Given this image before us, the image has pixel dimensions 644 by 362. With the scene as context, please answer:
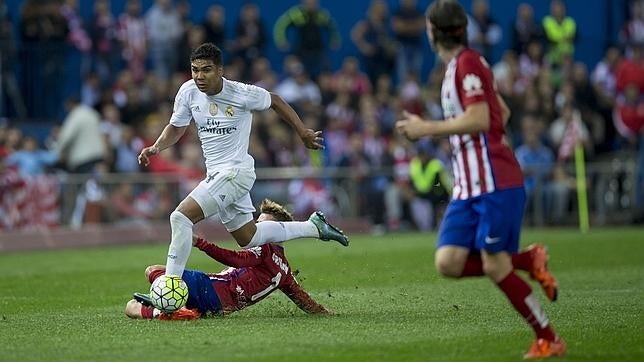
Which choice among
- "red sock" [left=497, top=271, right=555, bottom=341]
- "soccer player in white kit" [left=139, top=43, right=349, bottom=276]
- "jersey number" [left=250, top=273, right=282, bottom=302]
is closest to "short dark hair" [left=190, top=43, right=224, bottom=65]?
"soccer player in white kit" [left=139, top=43, right=349, bottom=276]

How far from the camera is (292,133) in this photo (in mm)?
27156

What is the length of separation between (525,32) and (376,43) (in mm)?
3429

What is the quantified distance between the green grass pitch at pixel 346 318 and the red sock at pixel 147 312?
15cm

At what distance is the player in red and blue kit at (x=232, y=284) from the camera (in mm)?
11141

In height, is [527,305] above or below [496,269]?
below

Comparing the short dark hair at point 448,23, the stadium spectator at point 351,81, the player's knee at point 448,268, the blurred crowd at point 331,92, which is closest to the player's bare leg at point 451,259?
the player's knee at point 448,268

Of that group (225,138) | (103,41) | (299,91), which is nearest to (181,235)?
(225,138)

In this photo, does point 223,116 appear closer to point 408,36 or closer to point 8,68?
point 8,68

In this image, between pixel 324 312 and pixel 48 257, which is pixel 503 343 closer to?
pixel 324 312

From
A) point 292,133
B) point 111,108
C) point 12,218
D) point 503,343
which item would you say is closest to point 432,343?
point 503,343

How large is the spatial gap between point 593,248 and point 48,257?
26.3 ft

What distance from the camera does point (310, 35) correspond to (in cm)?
2814

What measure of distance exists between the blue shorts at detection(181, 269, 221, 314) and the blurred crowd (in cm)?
1195

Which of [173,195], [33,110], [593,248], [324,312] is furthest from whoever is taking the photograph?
[33,110]
